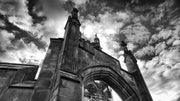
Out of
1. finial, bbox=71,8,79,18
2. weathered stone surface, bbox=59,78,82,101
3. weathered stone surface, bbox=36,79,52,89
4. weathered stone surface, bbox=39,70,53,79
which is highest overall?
finial, bbox=71,8,79,18

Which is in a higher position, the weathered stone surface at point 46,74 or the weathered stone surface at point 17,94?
the weathered stone surface at point 46,74

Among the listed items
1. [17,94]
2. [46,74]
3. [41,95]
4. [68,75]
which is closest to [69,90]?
[68,75]

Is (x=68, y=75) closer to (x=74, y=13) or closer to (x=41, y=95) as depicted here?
(x=41, y=95)

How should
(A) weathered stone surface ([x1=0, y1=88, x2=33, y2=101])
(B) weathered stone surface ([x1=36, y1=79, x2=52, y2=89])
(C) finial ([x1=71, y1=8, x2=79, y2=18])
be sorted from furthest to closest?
(C) finial ([x1=71, y1=8, x2=79, y2=18]) → (B) weathered stone surface ([x1=36, y1=79, x2=52, y2=89]) → (A) weathered stone surface ([x1=0, y1=88, x2=33, y2=101])

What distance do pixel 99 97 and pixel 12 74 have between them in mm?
13937

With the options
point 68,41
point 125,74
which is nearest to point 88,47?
point 68,41

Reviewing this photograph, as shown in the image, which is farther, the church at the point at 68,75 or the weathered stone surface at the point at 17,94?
the weathered stone surface at the point at 17,94

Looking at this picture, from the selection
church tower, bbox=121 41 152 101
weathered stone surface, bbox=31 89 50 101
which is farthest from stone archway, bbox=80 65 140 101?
weathered stone surface, bbox=31 89 50 101

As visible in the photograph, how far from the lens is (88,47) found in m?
5.57

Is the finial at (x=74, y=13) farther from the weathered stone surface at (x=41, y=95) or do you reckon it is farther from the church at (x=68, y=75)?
the weathered stone surface at (x=41, y=95)

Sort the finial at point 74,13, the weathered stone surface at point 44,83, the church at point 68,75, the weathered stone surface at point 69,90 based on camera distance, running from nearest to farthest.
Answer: the weathered stone surface at point 69,90 < the church at point 68,75 < the weathered stone surface at point 44,83 < the finial at point 74,13

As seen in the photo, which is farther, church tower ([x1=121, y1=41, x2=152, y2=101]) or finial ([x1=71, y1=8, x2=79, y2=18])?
finial ([x1=71, y1=8, x2=79, y2=18])

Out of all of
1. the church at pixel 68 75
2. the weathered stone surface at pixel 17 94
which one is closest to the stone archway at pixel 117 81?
the church at pixel 68 75

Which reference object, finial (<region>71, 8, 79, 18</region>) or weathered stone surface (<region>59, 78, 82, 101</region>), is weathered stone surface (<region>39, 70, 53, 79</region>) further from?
finial (<region>71, 8, 79, 18</region>)
